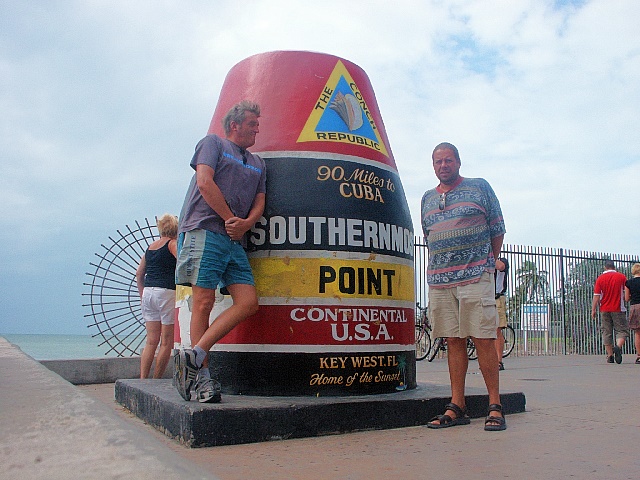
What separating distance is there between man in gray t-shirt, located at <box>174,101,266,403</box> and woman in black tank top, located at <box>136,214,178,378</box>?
1920 mm

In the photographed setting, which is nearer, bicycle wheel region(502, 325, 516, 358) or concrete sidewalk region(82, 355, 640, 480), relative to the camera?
concrete sidewalk region(82, 355, 640, 480)

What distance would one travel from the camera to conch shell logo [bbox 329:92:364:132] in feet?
14.3

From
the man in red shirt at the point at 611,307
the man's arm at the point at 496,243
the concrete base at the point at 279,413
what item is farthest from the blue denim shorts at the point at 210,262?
the man in red shirt at the point at 611,307

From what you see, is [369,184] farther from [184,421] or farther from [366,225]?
[184,421]

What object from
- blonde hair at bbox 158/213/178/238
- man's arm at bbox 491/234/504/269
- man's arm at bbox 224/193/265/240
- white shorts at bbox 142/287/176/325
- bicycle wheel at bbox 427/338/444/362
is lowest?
bicycle wheel at bbox 427/338/444/362

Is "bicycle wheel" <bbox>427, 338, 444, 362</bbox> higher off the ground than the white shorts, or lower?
lower

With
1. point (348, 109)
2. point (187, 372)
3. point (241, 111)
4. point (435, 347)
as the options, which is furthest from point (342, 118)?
point (435, 347)

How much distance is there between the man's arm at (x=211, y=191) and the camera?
3.52 meters

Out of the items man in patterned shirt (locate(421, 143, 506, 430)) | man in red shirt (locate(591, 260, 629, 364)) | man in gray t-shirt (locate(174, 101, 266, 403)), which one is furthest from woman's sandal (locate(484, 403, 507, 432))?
man in red shirt (locate(591, 260, 629, 364))

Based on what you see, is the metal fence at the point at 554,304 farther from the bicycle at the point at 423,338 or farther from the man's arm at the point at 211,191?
the man's arm at the point at 211,191

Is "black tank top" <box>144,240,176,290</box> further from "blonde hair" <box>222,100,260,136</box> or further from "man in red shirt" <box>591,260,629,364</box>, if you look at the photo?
"man in red shirt" <box>591,260,629,364</box>

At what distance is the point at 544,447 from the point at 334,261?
1551mm

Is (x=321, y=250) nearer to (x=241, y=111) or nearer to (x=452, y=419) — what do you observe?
(x=241, y=111)

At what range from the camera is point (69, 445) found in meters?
1.36
